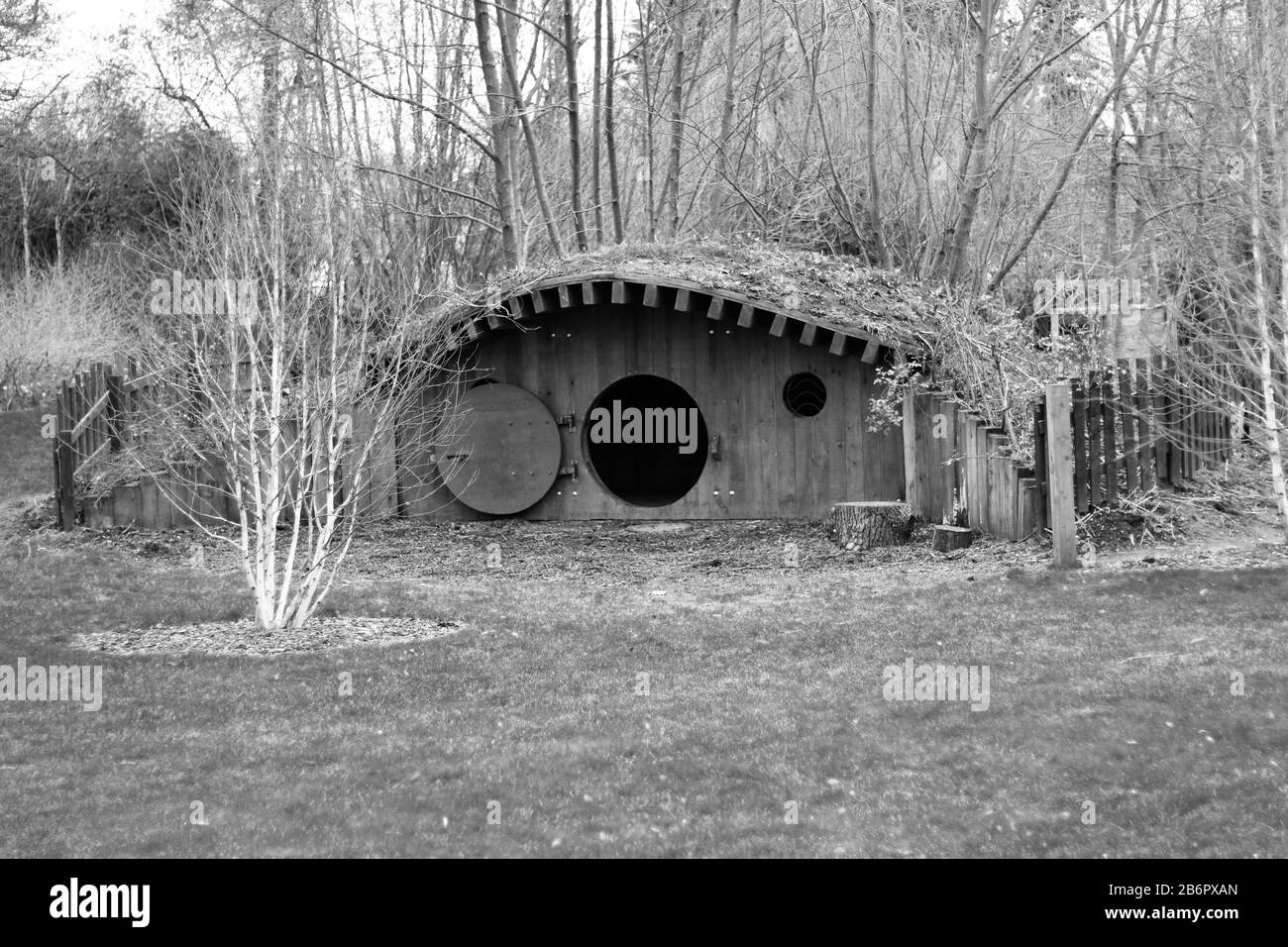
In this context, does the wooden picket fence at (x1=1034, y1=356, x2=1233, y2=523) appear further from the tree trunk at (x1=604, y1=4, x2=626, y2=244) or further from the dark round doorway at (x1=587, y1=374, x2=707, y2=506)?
the tree trunk at (x1=604, y1=4, x2=626, y2=244)

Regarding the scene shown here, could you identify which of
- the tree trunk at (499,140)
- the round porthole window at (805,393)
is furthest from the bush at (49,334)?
the round porthole window at (805,393)

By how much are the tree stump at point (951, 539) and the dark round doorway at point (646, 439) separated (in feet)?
16.6

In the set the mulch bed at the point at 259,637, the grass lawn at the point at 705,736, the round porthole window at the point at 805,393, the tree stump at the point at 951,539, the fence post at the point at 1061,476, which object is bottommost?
the grass lawn at the point at 705,736

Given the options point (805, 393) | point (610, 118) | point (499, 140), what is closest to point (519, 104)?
point (499, 140)

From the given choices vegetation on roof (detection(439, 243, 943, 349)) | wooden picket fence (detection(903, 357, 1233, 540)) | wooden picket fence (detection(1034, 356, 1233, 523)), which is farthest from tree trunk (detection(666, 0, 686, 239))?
wooden picket fence (detection(1034, 356, 1233, 523))

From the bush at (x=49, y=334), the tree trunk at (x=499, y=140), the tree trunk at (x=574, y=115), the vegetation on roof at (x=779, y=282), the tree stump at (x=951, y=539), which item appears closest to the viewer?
the tree stump at (x=951, y=539)

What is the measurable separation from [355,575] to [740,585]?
13.8 feet

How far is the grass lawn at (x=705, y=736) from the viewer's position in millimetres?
6586

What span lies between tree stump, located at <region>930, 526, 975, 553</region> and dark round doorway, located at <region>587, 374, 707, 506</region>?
5.04m

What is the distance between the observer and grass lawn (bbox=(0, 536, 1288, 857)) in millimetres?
6586

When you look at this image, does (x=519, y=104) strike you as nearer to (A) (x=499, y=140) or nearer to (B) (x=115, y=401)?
(A) (x=499, y=140)

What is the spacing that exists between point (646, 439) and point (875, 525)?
507cm

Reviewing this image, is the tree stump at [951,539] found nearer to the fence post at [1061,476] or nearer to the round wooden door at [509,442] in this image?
the fence post at [1061,476]

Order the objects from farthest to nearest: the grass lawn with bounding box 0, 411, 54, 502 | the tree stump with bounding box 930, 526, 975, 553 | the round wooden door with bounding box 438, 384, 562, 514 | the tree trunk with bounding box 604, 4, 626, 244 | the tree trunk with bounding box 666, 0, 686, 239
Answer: the tree trunk with bounding box 604, 4, 626, 244 → the tree trunk with bounding box 666, 0, 686, 239 → the grass lawn with bounding box 0, 411, 54, 502 → the round wooden door with bounding box 438, 384, 562, 514 → the tree stump with bounding box 930, 526, 975, 553
